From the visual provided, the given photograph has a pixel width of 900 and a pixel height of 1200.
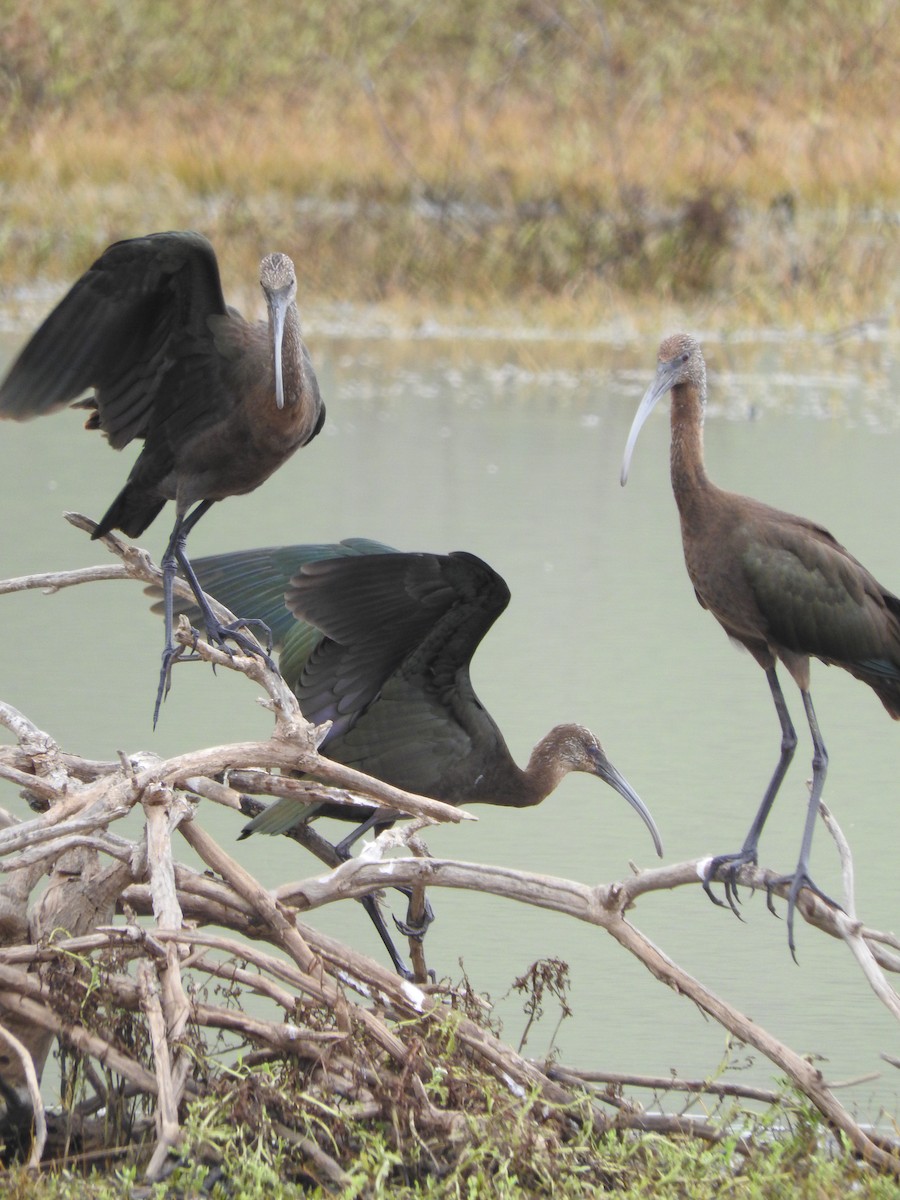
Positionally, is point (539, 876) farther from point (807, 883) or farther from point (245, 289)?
point (245, 289)

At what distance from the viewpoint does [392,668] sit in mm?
4172

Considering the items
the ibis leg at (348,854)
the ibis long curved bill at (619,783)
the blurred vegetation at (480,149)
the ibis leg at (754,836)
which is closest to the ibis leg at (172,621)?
the ibis leg at (348,854)

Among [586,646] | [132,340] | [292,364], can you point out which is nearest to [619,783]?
[292,364]

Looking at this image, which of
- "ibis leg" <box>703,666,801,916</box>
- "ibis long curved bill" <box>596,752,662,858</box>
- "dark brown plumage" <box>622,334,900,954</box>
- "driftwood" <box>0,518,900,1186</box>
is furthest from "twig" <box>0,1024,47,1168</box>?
"ibis long curved bill" <box>596,752,662,858</box>

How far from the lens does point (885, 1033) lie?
3791mm

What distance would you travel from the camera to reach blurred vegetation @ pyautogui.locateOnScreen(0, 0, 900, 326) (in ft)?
43.9

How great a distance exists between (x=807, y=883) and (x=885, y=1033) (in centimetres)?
41

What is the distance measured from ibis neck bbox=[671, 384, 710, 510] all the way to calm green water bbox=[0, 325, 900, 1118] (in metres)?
0.79

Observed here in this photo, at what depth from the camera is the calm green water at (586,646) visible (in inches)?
160

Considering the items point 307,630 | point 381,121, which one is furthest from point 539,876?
point 381,121

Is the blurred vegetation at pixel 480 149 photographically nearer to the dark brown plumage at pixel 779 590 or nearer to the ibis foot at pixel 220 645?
the dark brown plumage at pixel 779 590

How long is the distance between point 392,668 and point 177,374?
0.74 m

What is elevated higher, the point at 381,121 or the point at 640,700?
the point at 381,121

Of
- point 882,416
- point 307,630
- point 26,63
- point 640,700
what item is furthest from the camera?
point 26,63
